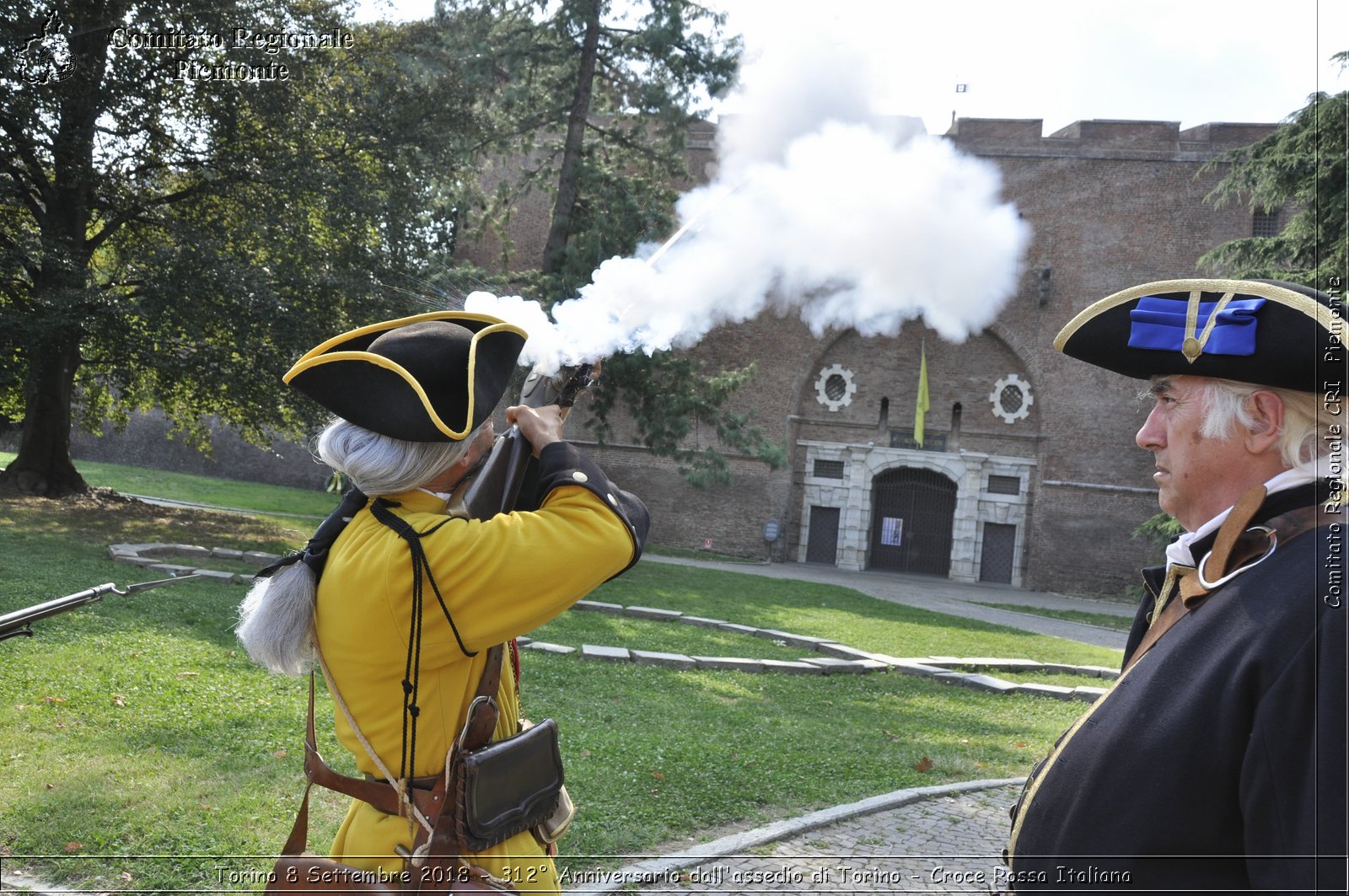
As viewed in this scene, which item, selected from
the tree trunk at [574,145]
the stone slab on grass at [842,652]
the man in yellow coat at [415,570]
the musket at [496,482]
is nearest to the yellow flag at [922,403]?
the tree trunk at [574,145]

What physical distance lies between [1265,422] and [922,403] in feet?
87.1

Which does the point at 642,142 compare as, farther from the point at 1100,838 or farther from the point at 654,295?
the point at 1100,838

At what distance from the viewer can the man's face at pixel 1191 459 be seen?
2082 millimetres

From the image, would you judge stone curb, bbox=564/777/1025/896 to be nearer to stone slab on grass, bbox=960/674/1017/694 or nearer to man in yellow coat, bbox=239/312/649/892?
man in yellow coat, bbox=239/312/649/892

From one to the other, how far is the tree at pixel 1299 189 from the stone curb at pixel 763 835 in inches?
444

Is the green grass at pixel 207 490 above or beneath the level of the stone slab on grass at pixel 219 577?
above

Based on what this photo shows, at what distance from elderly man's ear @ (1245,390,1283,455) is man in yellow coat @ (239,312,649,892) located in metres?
1.41

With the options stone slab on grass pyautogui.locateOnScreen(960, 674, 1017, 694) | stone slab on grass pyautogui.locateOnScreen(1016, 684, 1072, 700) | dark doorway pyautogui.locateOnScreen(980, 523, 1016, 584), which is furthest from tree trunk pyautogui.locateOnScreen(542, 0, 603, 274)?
dark doorway pyautogui.locateOnScreen(980, 523, 1016, 584)

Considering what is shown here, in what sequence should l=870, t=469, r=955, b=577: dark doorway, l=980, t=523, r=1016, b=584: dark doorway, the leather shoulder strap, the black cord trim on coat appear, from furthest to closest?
1. l=870, t=469, r=955, b=577: dark doorway
2. l=980, t=523, r=1016, b=584: dark doorway
3. the leather shoulder strap
4. the black cord trim on coat

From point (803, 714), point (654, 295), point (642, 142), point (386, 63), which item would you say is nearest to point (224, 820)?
point (654, 295)

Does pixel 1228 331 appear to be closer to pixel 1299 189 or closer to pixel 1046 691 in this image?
pixel 1046 691

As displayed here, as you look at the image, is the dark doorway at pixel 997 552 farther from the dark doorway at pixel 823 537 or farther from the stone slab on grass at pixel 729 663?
the stone slab on grass at pixel 729 663

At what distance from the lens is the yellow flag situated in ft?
91.2

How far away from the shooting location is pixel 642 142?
19.6 metres
